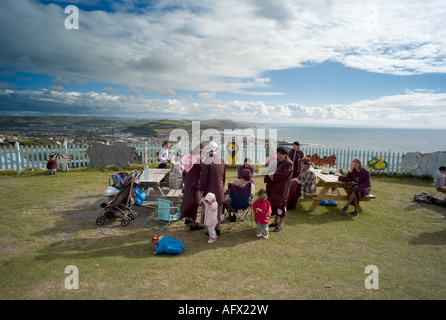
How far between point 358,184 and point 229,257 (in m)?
4.45

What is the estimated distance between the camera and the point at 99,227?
578 cm

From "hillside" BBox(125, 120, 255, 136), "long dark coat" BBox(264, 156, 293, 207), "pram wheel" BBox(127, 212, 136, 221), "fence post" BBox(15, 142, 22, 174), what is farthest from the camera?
"hillside" BBox(125, 120, 255, 136)

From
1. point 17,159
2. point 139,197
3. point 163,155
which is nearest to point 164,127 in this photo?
point 17,159

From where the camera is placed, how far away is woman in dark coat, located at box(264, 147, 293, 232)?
561cm

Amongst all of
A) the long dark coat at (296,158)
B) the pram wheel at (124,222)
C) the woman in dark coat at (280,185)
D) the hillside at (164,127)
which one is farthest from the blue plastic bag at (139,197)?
the hillside at (164,127)

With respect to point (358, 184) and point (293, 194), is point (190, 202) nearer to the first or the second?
point (293, 194)

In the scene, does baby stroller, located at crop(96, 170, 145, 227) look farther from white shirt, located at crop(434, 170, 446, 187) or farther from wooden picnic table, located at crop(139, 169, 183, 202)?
white shirt, located at crop(434, 170, 446, 187)

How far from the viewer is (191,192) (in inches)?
218

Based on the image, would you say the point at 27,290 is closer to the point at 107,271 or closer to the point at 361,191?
the point at 107,271

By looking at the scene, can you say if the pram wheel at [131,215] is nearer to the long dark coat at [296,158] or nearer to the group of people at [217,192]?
the group of people at [217,192]

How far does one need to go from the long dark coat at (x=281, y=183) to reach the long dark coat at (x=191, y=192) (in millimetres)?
→ 1685

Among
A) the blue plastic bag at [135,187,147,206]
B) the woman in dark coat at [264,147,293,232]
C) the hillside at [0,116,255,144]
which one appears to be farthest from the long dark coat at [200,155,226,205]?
the hillside at [0,116,255,144]

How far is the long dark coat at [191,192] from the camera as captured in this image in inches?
216

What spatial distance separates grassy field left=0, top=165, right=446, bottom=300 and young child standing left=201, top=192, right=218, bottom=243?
251 millimetres
